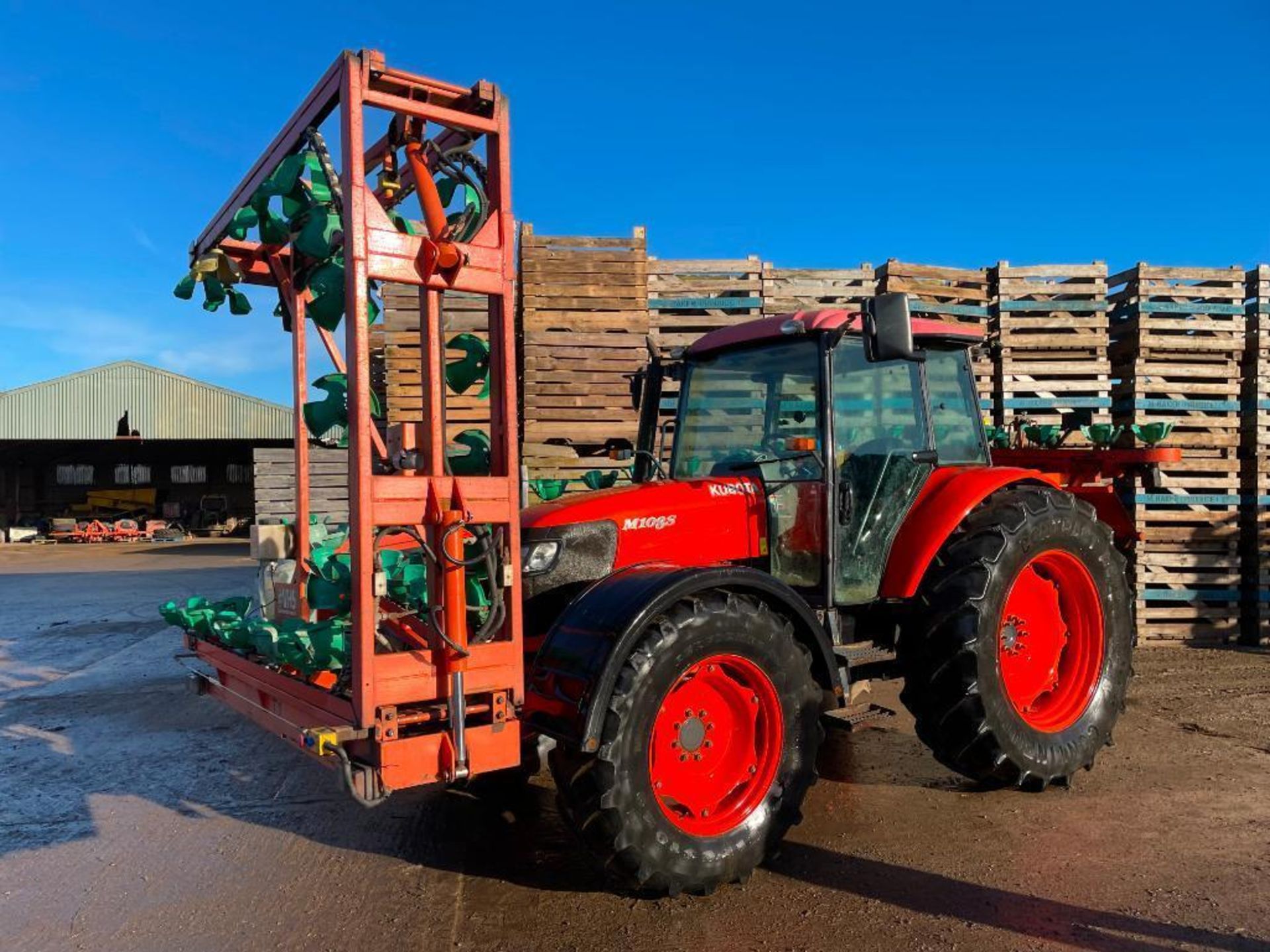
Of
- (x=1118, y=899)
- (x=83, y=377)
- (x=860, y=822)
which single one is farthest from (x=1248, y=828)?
(x=83, y=377)

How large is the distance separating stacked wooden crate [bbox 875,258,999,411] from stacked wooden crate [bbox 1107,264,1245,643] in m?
1.20

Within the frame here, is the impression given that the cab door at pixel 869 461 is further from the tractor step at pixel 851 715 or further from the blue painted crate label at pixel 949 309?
the blue painted crate label at pixel 949 309

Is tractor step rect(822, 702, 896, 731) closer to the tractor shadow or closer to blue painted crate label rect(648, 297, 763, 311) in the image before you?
the tractor shadow

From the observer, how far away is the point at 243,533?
31.4 meters

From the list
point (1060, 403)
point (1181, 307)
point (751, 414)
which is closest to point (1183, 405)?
point (1181, 307)

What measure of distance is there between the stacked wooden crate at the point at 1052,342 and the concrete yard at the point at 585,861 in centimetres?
300

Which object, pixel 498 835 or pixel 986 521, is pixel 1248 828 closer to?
pixel 986 521

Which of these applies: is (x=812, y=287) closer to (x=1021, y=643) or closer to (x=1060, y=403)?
(x=1060, y=403)

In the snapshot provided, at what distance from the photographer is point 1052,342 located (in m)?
8.08

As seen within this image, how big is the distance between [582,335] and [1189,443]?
538 cm

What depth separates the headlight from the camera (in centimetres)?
350

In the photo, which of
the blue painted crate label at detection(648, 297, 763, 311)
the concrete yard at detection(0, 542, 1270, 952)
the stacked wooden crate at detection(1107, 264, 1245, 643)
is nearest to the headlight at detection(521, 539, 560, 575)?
the concrete yard at detection(0, 542, 1270, 952)

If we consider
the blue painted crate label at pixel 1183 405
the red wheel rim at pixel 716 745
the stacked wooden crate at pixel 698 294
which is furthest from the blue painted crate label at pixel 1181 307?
the red wheel rim at pixel 716 745

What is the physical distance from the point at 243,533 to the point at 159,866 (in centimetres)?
2998
